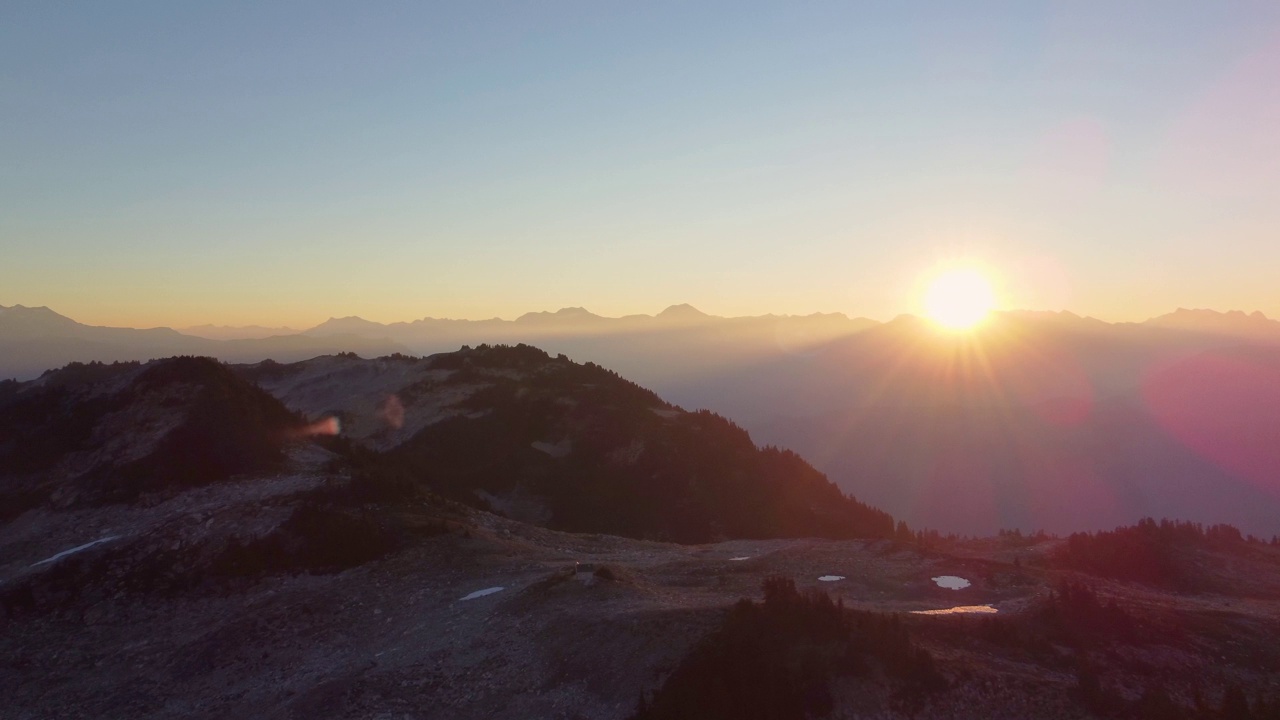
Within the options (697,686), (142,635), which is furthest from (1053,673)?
(142,635)

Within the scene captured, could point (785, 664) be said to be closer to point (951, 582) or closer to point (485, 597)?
point (485, 597)

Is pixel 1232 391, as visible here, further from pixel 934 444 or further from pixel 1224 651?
pixel 1224 651

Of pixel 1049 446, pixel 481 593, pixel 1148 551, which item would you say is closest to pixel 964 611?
pixel 1148 551

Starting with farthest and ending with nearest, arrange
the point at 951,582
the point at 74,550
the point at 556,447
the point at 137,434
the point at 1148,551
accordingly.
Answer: the point at 556,447 → the point at 137,434 → the point at 74,550 → the point at 1148,551 → the point at 951,582

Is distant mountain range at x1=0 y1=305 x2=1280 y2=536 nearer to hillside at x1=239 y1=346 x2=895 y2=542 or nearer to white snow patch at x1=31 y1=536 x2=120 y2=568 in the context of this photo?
A: hillside at x1=239 y1=346 x2=895 y2=542

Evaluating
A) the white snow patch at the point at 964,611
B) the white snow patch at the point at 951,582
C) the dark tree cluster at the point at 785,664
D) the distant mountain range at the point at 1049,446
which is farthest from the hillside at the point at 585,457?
the distant mountain range at the point at 1049,446

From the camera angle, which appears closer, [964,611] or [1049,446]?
[964,611]
